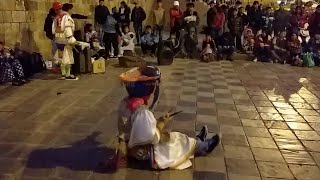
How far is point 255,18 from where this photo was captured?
12.9m

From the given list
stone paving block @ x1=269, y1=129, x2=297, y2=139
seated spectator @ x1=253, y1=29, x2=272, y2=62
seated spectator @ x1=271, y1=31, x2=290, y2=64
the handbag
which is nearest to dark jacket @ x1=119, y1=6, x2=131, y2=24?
seated spectator @ x1=253, y1=29, x2=272, y2=62

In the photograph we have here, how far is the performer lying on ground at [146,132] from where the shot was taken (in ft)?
12.0

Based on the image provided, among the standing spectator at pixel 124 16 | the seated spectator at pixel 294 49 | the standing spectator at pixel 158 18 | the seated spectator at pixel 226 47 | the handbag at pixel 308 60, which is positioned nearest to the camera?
the handbag at pixel 308 60

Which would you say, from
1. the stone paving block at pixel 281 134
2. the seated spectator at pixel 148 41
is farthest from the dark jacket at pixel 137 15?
the stone paving block at pixel 281 134

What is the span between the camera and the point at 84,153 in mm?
4410

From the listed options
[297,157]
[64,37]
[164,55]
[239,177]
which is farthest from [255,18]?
[239,177]

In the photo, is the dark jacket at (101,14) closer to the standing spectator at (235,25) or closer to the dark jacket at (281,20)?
the standing spectator at (235,25)

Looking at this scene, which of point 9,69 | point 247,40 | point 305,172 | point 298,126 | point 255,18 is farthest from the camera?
point 255,18

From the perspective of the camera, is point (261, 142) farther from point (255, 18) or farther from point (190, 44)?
point (255, 18)

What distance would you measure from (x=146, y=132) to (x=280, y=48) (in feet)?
30.4

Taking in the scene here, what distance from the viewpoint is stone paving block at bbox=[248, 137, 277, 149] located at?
15.6 feet

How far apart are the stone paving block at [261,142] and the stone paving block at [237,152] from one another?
206 mm

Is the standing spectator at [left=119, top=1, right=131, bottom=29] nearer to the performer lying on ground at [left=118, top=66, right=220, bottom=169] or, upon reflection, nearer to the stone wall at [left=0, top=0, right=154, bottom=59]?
the stone wall at [left=0, top=0, right=154, bottom=59]

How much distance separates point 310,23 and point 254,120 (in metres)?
7.59
